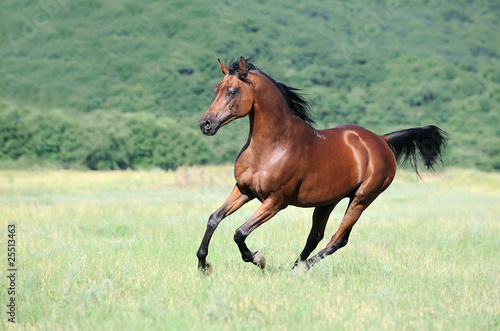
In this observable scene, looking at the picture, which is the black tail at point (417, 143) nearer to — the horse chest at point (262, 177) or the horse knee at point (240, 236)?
the horse chest at point (262, 177)

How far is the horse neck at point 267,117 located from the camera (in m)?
6.66

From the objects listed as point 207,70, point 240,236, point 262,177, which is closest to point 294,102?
point 262,177

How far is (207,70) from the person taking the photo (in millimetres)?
80125

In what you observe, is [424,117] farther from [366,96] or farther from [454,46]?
[454,46]

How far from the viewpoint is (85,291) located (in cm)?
588

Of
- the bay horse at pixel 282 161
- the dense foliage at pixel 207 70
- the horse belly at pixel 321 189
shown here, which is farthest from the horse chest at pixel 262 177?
the dense foliage at pixel 207 70

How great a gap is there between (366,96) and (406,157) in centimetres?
7293

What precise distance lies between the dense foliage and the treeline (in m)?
0.11

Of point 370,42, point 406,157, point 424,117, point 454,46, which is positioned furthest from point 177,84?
point 406,157

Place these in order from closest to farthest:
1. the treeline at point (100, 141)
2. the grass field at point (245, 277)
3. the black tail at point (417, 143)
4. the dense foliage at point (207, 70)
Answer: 1. the grass field at point (245, 277)
2. the black tail at point (417, 143)
3. the treeline at point (100, 141)
4. the dense foliage at point (207, 70)

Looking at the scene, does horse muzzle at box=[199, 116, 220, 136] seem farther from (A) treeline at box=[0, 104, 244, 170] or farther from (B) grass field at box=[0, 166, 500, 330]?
(A) treeline at box=[0, 104, 244, 170]

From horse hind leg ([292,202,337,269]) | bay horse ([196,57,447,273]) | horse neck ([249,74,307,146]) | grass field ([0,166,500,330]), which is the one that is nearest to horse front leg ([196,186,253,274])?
bay horse ([196,57,447,273])

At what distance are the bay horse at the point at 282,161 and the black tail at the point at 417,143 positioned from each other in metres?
1.09

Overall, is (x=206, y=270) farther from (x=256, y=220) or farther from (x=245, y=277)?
(x=256, y=220)
